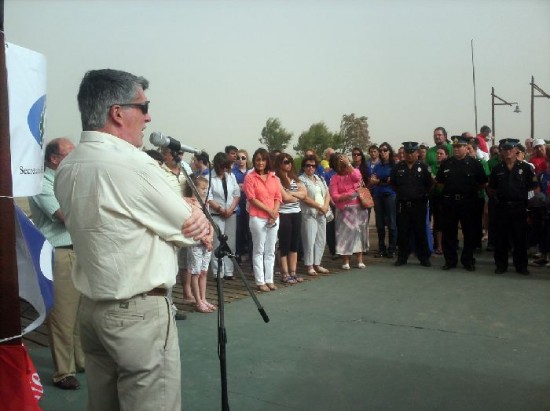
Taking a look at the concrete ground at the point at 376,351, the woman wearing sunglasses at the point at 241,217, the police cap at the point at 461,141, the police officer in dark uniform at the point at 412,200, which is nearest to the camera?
the concrete ground at the point at 376,351

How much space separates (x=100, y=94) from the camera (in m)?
2.13

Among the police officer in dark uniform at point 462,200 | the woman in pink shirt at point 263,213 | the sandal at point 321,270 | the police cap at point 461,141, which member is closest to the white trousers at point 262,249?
the woman in pink shirt at point 263,213

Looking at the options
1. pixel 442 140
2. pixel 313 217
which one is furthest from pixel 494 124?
pixel 313 217

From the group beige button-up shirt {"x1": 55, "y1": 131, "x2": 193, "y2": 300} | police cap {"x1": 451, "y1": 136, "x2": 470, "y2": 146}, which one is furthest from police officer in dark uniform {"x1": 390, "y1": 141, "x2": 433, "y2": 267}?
beige button-up shirt {"x1": 55, "y1": 131, "x2": 193, "y2": 300}

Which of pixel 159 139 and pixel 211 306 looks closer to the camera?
pixel 159 139

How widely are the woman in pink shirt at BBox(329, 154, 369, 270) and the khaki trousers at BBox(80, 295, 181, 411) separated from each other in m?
6.59

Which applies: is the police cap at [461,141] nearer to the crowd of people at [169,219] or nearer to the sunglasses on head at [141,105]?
the crowd of people at [169,219]

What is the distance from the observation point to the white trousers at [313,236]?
8.10 metres

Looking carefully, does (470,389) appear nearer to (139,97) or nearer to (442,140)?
(139,97)

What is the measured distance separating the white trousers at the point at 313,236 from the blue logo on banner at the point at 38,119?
543cm

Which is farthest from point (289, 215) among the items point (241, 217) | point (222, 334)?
point (222, 334)

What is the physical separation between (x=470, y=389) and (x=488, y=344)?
1.10 metres

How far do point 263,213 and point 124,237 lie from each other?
516cm

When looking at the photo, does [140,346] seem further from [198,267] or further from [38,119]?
[198,267]
